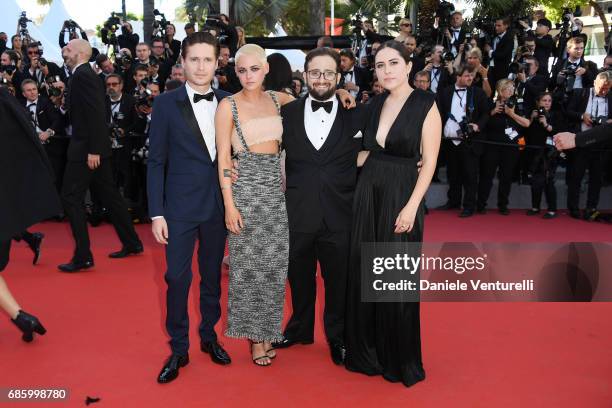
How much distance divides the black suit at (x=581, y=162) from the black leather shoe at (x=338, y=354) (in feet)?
16.5

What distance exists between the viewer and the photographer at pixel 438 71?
8477 millimetres

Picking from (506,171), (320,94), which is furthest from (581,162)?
(320,94)

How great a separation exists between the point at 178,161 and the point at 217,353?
1092 millimetres

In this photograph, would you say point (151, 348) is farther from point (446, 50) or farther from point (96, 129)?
point (446, 50)

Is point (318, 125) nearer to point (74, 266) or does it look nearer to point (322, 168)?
point (322, 168)

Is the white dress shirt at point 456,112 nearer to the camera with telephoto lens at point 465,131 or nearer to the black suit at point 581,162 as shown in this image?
the camera with telephoto lens at point 465,131

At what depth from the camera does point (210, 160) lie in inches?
131

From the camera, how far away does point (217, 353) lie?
3562 mm

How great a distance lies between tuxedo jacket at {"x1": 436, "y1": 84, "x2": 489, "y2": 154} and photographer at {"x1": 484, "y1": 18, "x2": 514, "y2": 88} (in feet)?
6.02

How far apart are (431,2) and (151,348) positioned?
14.8m

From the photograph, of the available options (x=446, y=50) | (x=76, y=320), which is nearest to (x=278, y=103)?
(x=76, y=320)

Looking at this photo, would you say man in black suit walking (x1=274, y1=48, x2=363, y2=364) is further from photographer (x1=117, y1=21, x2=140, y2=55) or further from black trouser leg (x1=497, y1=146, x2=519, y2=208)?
photographer (x1=117, y1=21, x2=140, y2=55)

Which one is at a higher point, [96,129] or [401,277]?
[96,129]

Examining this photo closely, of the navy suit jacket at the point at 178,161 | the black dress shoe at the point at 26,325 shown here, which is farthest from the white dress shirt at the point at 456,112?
the black dress shoe at the point at 26,325
